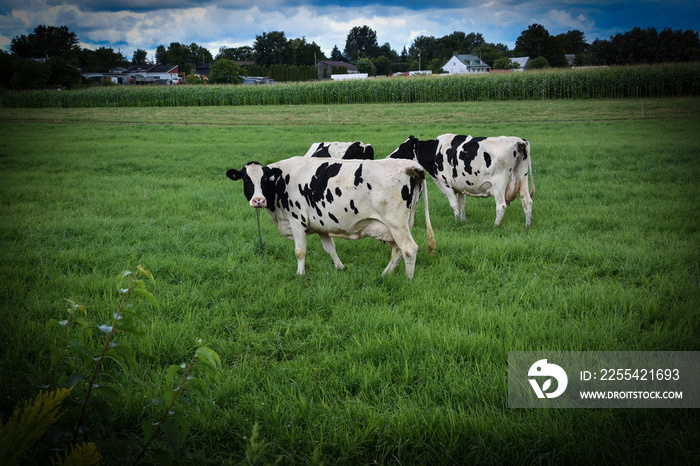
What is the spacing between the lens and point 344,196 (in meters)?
5.69

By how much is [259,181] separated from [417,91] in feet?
126

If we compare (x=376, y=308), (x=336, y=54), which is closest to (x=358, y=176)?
(x=376, y=308)

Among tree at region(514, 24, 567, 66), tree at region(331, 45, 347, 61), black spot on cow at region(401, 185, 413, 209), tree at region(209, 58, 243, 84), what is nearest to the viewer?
black spot on cow at region(401, 185, 413, 209)

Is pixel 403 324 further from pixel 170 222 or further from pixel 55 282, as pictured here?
pixel 170 222

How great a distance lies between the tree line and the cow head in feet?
147

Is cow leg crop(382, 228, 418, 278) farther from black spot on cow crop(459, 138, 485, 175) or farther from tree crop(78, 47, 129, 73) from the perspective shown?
tree crop(78, 47, 129, 73)

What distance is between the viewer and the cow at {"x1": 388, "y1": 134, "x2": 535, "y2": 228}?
8.15 metres

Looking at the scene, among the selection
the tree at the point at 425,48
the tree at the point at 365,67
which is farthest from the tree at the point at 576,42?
the tree at the point at 365,67

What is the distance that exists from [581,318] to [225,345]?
12.4 feet

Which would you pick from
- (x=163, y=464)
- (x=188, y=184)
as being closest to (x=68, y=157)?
(x=188, y=184)

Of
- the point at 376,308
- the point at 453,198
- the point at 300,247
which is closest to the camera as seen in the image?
the point at 376,308

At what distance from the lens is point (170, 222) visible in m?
8.80

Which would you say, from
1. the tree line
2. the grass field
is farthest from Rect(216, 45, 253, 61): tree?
the grass field

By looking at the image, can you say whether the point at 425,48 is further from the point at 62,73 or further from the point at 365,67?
the point at 62,73
